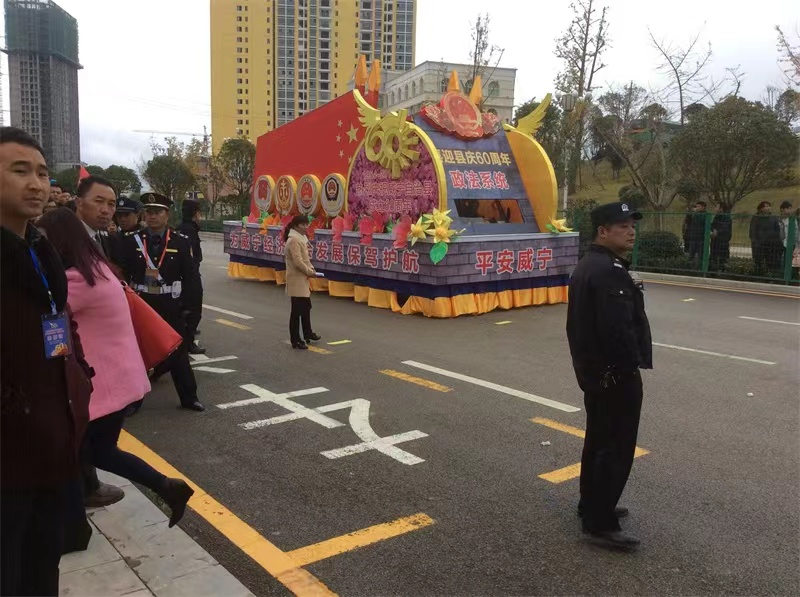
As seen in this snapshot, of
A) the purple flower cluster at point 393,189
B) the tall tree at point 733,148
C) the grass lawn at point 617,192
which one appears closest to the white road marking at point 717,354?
the purple flower cluster at point 393,189

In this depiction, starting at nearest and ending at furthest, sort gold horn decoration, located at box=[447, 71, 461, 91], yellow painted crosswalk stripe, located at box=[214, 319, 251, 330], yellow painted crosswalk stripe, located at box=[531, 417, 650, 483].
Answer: yellow painted crosswalk stripe, located at box=[531, 417, 650, 483] → yellow painted crosswalk stripe, located at box=[214, 319, 251, 330] → gold horn decoration, located at box=[447, 71, 461, 91]

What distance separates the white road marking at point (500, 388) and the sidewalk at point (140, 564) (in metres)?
3.28

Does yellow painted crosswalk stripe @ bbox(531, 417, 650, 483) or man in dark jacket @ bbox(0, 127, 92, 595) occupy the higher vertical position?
man in dark jacket @ bbox(0, 127, 92, 595)

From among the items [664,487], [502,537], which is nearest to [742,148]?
[664,487]

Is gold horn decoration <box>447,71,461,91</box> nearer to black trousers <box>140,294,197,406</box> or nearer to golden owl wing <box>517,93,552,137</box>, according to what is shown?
golden owl wing <box>517,93,552,137</box>

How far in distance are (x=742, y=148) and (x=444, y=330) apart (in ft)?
34.0

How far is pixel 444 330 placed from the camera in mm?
8828

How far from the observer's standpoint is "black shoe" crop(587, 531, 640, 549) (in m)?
3.15

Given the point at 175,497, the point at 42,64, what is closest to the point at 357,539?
the point at 175,497

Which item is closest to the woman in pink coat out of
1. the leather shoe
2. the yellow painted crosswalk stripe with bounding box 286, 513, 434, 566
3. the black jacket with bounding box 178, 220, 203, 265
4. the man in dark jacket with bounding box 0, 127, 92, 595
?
the leather shoe

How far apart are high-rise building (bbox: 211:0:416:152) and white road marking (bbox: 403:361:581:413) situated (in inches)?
3790

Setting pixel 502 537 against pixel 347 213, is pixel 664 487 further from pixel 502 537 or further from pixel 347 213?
pixel 347 213

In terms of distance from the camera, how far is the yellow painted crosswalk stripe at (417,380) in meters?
6.00

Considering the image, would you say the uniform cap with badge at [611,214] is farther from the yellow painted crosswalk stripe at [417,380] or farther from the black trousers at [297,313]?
the black trousers at [297,313]
